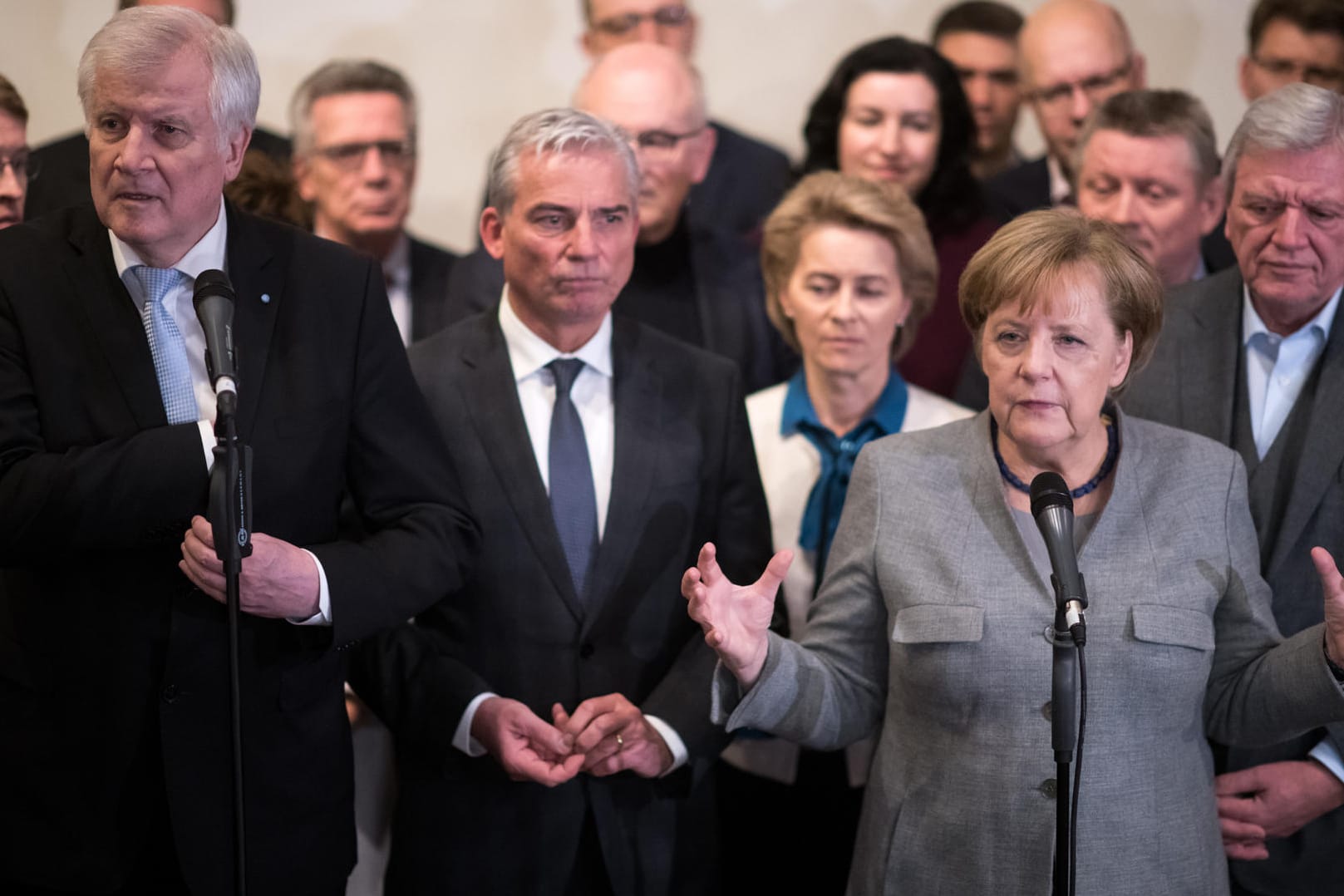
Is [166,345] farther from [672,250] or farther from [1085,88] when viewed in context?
[1085,88]

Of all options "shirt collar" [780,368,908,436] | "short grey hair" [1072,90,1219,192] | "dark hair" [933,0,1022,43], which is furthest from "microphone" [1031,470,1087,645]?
"dark hair" [933,0,1022,43]

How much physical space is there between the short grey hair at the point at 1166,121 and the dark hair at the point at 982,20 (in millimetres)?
1574

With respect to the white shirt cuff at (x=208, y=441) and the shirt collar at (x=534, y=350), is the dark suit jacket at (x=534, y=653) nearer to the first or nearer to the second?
the shirt collar at (x=534, y=350)

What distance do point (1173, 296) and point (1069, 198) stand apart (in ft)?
3.61

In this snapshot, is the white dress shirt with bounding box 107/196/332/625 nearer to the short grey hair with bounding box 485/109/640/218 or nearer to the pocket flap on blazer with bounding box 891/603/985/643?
the short grey hair with bounding box 485/109/640/218

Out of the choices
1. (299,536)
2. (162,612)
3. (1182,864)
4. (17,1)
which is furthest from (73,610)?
(17,1)

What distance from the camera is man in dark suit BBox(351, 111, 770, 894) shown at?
2830mm

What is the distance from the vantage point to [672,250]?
4.00 meters

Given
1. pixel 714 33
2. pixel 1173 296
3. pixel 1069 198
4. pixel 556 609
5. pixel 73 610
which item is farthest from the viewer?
pixel 714 33

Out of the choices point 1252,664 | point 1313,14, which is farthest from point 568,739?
point 1313,14

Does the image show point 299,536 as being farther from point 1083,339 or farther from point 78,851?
point 1083,339

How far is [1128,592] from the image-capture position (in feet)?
8.24

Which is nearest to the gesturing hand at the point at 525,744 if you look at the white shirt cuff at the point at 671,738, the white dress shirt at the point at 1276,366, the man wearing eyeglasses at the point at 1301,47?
the white shirt cuff at the point at 671,738

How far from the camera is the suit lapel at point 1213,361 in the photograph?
2.99 m
